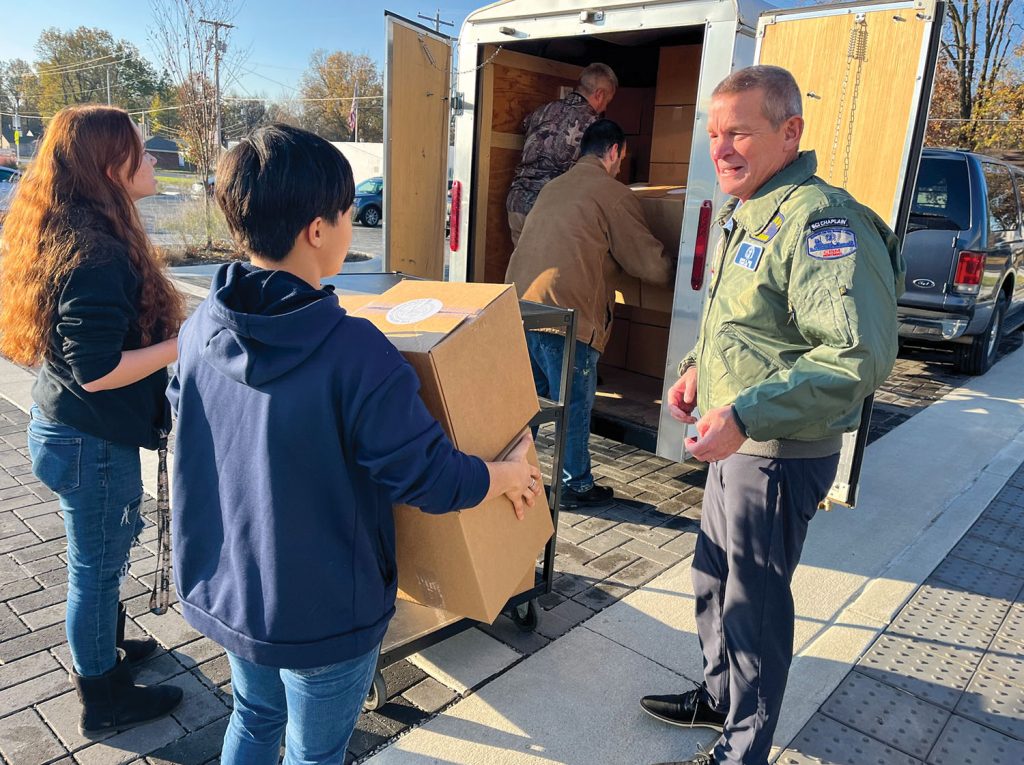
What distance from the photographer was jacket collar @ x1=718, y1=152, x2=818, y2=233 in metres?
1.82

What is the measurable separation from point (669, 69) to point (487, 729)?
15.7 ft

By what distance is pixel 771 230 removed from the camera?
180 centimetres

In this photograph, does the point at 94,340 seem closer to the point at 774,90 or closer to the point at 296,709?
the point at 296,709

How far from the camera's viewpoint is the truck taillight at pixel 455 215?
15.7ft

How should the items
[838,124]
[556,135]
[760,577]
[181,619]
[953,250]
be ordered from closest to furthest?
[760,577] < [181,619] < [838,124] < [556,135] < [953,250]

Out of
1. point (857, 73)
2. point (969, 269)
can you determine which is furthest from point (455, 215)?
point (969, 269)

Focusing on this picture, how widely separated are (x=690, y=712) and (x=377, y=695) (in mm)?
1002

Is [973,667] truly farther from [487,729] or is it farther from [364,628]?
[364,628]

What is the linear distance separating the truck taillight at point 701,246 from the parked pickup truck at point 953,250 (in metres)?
3.82

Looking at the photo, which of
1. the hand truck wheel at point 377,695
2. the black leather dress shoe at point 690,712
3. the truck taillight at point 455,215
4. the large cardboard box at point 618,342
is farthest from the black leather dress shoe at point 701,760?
the large cardboard box at point 618,342

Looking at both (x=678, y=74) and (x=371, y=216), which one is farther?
(x=371, y=216)

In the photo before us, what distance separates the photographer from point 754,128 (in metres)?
1.84

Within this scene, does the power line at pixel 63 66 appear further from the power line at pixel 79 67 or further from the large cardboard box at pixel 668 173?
the large cardboard box at pixel 668 173

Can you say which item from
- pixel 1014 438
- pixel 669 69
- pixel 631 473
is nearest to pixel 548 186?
pixel 631 473
